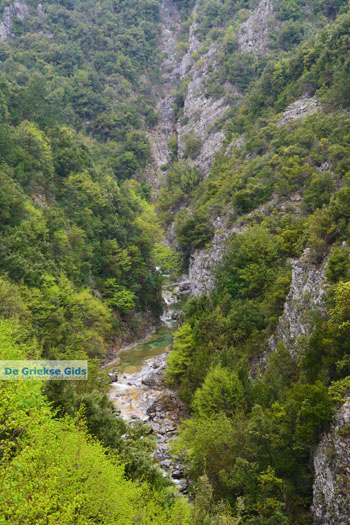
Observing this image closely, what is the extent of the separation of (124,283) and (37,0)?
105m

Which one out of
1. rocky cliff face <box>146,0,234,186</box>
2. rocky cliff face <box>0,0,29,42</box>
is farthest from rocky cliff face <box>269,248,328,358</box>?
rocky cliff face <box>0,0,29,42</box>

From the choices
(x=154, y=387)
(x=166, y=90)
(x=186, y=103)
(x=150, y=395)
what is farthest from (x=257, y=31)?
(x=150, y=395)

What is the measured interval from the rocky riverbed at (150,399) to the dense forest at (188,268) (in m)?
1.39

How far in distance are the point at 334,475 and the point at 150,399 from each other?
24.5 meters

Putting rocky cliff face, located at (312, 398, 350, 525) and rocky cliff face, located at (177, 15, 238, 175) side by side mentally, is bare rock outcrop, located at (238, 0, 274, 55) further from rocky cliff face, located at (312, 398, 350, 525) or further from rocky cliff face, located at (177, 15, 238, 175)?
rocky cliff face, located at (312, 398, 350, 525)

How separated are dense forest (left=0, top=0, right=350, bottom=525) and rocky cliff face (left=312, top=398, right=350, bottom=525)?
31cm

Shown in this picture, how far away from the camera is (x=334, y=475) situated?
52.7ft

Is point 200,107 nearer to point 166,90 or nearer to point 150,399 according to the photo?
point 166,90

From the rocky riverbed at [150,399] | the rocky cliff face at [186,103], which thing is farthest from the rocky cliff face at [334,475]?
the rocky cliff face at [186,103]

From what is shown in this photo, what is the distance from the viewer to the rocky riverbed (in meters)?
28.4

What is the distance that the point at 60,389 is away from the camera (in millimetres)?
20781

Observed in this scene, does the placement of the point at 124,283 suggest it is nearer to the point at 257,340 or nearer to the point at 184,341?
the point at 184,341

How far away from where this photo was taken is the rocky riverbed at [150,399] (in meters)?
28.4

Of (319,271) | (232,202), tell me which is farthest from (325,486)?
(232,202)
